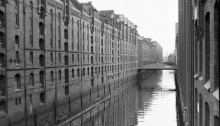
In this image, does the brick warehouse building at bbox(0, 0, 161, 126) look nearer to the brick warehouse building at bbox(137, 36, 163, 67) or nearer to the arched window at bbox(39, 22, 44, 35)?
the arched window at bbox(39, 22, 44, 35)

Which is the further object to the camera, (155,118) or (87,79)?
(87,79)

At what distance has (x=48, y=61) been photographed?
23.2 meters

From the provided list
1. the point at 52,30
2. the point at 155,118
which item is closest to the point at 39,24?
the point at 52,30

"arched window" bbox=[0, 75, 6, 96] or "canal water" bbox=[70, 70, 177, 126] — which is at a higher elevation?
"arched window" bbox=[0, 75, 6, 96]

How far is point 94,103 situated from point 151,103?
8.39m

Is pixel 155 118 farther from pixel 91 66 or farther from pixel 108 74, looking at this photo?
pixel 108 74

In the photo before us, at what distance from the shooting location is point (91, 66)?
35.4 metres

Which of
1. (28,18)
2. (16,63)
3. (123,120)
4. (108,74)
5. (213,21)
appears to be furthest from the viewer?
(108,74)

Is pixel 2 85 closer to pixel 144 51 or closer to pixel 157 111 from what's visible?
pixel 157 111

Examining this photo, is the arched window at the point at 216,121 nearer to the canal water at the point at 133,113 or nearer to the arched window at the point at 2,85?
the arched window at the point at 2,85

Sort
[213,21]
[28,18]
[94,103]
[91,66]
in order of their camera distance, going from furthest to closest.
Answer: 1. [91,66]
2. [94,103]
3. [28,18]
4. [213,21]

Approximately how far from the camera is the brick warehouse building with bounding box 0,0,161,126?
17.6m

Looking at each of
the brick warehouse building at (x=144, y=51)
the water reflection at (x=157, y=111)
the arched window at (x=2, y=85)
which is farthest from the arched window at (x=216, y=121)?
the brick warehouse building at (x=144, y=51)

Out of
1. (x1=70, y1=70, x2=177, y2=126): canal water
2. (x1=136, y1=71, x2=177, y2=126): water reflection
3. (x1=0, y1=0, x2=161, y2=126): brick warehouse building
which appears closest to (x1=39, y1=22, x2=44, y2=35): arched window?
(x1=0, y1=0, x2=161, y2=126): brick warehouse building
